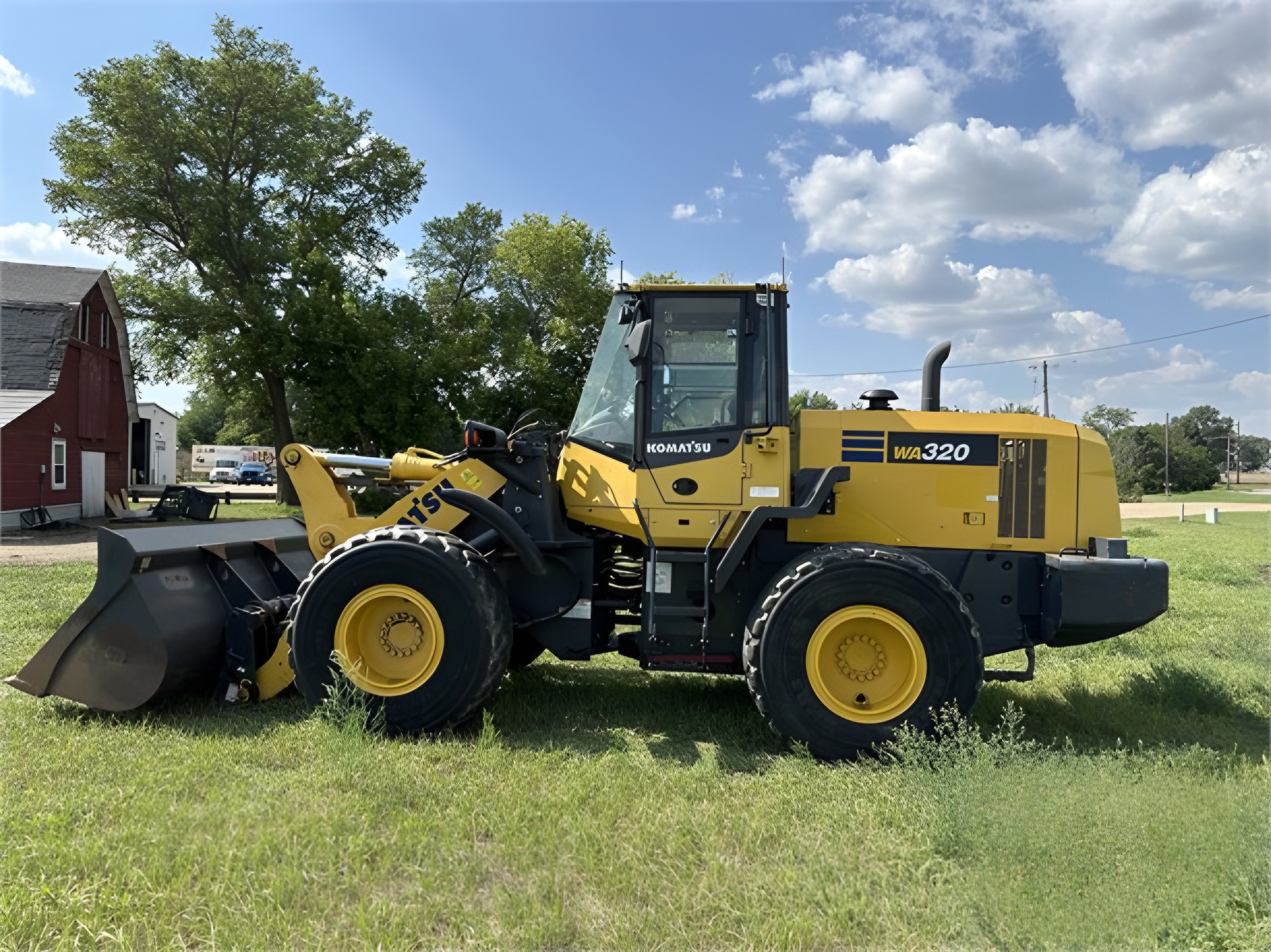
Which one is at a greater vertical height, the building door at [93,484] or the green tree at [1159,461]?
the green tree at [1159,461]

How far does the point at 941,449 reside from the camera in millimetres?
5602

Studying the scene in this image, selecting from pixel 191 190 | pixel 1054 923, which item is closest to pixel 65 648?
pixel 1054 923

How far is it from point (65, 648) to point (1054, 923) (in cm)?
557

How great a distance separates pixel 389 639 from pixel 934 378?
4.17 meters

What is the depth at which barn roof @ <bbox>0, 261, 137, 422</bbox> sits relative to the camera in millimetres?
21328

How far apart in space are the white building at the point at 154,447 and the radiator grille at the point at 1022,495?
4066 centimetres

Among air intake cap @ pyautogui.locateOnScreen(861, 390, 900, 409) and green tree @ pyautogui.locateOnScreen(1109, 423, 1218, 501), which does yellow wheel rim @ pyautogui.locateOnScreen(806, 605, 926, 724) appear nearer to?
air intake cap @ pyautogui.locateOnScreen(861, 390, 900, 409)

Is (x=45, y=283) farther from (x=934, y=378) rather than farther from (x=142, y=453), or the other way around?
(x=934, y=378)

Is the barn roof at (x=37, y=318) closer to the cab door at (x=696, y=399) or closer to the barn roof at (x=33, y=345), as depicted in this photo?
the barn roof at (x=33, y=345)

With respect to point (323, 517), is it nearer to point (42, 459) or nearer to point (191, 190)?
point (42, 459)

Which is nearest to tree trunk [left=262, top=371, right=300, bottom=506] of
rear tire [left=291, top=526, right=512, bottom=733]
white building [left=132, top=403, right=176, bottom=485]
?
white building [left=132, top=403, right=176, bottom=485]

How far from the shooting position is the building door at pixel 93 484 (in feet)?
77.3

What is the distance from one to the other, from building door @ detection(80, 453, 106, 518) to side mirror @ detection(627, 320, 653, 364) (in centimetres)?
2370

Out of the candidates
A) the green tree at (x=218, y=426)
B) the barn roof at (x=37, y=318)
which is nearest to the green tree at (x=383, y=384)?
the barn roof at (x=37, y=318)
